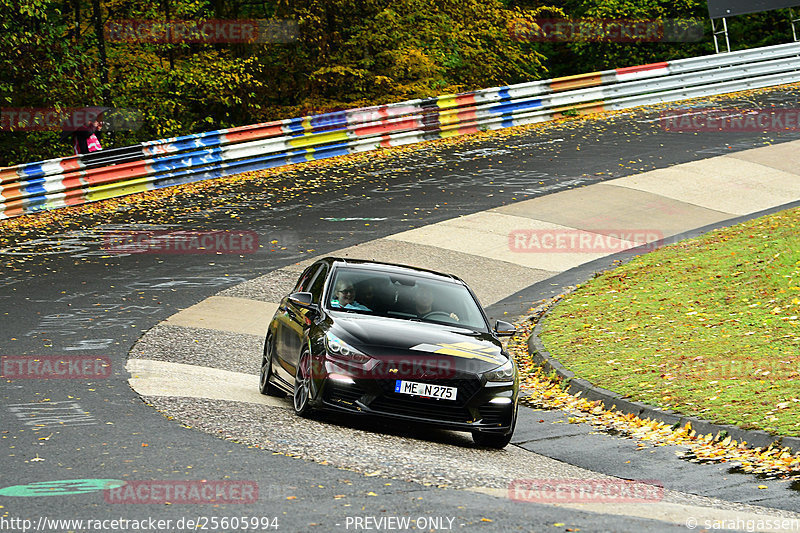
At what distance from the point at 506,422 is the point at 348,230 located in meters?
11.1

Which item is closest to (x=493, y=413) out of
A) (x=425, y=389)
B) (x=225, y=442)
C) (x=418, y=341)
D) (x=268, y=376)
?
(x=425, y=389)

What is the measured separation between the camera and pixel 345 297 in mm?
10578

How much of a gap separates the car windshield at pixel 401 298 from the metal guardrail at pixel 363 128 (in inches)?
526

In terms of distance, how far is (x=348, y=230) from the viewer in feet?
66.7

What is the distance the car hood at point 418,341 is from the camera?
30.9 feet

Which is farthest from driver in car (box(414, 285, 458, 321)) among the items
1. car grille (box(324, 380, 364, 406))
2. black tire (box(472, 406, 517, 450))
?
car grille (box(324, 380, 364, 406))

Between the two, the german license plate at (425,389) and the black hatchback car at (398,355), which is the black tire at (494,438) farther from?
the german license plate at (425,389)

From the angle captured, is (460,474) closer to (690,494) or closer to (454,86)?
(690,494)

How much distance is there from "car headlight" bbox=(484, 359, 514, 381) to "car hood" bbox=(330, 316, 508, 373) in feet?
0.13

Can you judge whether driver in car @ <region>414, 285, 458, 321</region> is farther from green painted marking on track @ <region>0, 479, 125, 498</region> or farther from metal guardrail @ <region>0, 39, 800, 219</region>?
metal guardrail @ <region>0, 39, 800, 219</region>

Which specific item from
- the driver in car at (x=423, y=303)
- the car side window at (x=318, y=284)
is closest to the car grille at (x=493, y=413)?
the driver in car at (x=423, y=303)

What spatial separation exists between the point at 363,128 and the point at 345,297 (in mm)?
17574

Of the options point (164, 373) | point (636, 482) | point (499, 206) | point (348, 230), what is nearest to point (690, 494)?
point (636, 482)

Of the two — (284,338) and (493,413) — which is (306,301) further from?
(493,413)
